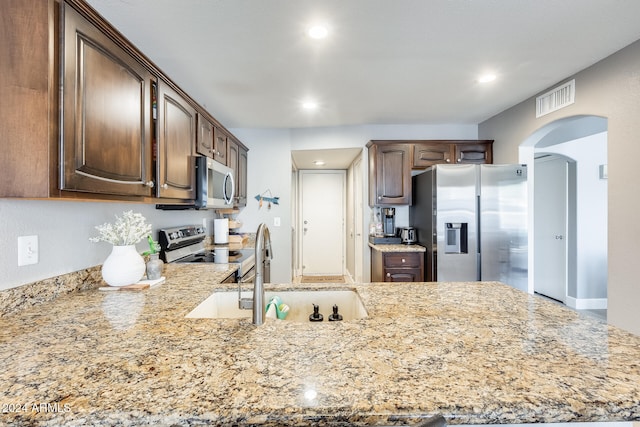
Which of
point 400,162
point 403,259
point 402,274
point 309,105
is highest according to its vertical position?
point 309,105

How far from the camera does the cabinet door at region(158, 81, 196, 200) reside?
1687mm

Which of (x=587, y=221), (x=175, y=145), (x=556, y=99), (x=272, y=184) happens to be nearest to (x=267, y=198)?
(x=272, y=184)

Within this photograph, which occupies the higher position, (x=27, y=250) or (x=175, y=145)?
(x=175, y=145)

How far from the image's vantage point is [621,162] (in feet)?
6.52

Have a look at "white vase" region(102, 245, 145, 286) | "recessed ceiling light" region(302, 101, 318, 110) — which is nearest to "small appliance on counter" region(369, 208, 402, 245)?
"recessed ceiling light" region(302, 101, 318, 110)

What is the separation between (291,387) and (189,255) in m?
2.28

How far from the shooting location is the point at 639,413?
0.59 m

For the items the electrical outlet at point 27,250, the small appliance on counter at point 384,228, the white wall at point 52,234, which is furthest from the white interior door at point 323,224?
the electrical outlet at point 27,250

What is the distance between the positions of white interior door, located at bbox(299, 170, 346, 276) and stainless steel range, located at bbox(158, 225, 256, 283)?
276 centimetres

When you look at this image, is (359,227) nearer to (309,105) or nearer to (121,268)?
(309,105)

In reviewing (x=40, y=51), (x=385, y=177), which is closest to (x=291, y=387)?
(x=40, y=51)

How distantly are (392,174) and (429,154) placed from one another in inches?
19.9

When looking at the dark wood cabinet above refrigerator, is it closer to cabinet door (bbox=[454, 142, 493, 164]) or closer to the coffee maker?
cabinet door (bbox=[454, 142, 493, 164])

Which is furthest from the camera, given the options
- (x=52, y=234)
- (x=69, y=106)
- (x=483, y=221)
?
(x=483, y=221)
